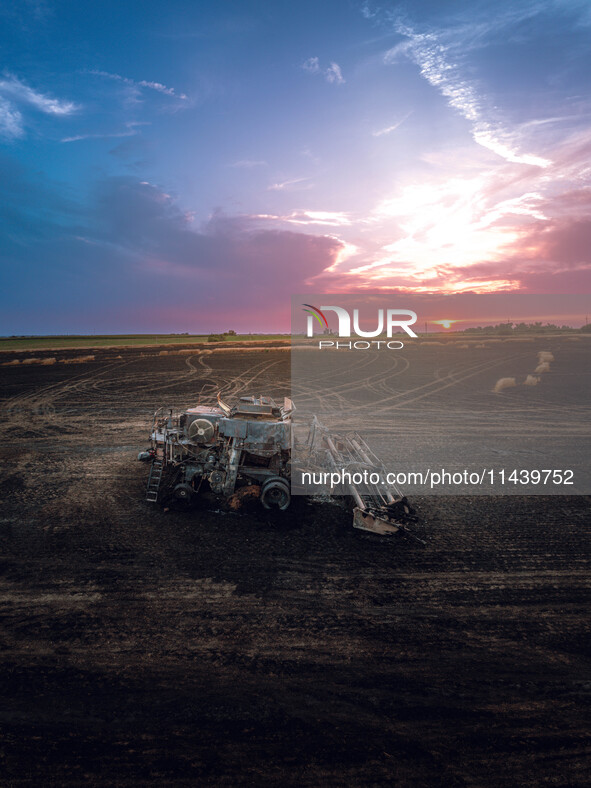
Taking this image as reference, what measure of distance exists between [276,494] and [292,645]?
5006 mm

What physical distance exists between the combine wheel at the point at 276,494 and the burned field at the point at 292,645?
14.6 inches

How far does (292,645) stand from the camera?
660cm

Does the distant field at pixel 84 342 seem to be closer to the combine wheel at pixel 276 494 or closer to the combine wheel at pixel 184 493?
the combine wheel at pixel 184 493

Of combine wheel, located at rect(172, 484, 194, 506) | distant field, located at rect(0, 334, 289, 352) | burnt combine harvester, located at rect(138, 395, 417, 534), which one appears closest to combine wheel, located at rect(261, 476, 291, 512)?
burnt combine harvester, located at rect(138, 395, 417, 534)

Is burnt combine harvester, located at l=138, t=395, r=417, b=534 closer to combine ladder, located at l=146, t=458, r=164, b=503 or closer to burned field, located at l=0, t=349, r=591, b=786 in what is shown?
combine ladder, located at l=146, t=458, r=164, b=503

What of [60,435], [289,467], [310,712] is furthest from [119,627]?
[60,435]

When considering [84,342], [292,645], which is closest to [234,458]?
[292,645]

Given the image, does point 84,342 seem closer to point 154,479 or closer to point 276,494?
point 154,479

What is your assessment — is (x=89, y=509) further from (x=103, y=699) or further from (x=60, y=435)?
(x=60, y=435)

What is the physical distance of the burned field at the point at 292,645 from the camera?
4.95 m

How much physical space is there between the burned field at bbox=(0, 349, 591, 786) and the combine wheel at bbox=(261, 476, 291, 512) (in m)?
0.37

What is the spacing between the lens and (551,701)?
5668 mm

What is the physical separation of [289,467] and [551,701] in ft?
25.2

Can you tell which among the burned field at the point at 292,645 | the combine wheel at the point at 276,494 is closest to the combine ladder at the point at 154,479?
the burned field at the point at 292,645
